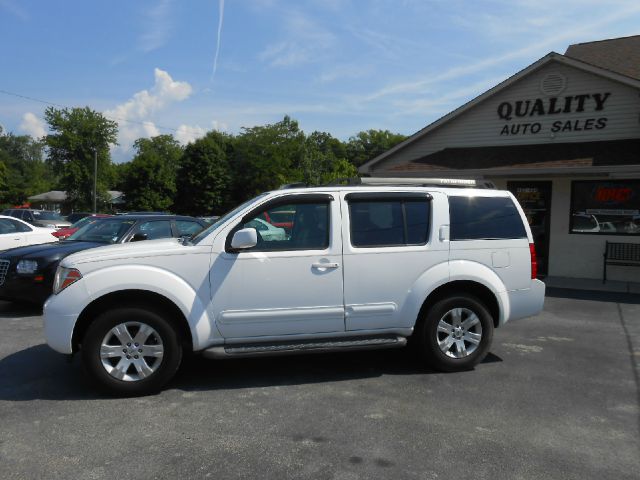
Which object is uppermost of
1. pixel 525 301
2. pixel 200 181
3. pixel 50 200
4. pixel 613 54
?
pixel 613 54

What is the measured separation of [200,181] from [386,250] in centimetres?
6721

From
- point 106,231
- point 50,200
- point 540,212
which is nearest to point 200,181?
point 50,200

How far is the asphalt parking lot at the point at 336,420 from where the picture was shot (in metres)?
3.24

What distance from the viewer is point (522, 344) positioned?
6.24 m

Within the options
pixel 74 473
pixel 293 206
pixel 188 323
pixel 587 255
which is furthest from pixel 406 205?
pixel 587 255

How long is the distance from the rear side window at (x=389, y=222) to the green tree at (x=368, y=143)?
97.6 metres

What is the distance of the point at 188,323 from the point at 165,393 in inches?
26.4

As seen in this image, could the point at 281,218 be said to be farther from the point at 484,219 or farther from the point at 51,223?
the point at 51,223

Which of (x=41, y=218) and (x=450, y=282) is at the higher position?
(x=450, y=282)

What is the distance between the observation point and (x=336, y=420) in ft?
12.9

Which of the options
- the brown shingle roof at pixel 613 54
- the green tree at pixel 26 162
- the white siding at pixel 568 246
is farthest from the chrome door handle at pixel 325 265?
the green tree at pixel 26 162

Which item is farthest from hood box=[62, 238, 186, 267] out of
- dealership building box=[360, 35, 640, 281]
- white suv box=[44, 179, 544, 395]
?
dealership building box=[360, 35, 640, 281]

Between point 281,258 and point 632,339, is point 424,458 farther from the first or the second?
point 632,339

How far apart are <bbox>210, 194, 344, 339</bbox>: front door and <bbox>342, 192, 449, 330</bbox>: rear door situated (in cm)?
14
